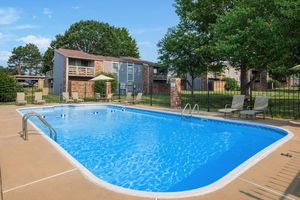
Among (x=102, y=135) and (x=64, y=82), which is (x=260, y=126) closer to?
(x=102, y=135)

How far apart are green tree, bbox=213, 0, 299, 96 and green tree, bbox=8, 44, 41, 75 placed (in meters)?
85.3

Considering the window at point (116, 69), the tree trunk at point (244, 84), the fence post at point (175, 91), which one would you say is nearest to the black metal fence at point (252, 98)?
the tree trunk at point (244, 84)

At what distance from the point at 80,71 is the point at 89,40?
81.3ft

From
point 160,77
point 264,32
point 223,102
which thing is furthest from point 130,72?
point 264,32

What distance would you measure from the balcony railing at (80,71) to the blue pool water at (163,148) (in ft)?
74.9

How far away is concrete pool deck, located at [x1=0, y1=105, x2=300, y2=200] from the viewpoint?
3.70 metres

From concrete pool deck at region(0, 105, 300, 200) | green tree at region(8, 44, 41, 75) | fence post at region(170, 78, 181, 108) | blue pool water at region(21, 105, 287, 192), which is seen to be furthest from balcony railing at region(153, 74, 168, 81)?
green tree at region(8, 44, 41, 75)

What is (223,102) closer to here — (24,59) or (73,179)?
(73,179)

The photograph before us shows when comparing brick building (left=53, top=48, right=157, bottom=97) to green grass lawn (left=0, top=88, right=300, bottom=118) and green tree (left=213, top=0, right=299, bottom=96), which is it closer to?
green grass lawn (left=0, top=88, right=300, bottom=118)

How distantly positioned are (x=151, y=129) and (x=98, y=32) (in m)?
51.2

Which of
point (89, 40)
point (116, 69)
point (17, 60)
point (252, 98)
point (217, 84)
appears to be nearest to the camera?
point (252, 98)

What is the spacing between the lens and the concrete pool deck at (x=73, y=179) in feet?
12.1

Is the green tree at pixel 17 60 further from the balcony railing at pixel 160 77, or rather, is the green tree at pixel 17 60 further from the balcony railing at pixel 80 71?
the balcony railing at pixel 160 77

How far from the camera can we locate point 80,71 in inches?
1374
